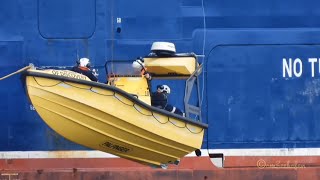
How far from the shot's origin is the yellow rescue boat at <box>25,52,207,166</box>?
553 cm

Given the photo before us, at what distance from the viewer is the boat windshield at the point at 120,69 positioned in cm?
614

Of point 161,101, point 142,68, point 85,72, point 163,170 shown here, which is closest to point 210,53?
point 161,101

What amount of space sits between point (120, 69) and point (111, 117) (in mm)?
872

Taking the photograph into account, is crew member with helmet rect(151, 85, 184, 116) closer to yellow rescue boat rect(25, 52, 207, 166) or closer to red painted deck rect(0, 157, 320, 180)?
yellow rescue boat rect(25, 52, 207, 166)

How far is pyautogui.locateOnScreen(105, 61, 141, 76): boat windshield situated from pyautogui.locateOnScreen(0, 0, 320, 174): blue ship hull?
228mm

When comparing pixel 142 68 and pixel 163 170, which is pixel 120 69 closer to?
pixel 142 68

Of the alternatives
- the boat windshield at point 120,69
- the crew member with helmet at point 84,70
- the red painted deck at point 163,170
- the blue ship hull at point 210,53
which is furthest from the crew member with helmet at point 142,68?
the red painted deck at point 163,170

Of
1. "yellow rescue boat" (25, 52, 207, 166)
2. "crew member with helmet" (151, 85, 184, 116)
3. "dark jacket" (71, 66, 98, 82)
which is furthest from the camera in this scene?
"crew member with helmet" (151, 85, 184, 116)

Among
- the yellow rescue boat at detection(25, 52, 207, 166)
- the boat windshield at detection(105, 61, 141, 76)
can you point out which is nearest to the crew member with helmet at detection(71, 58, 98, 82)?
the yellow rescue boat at detection(25, 52, 207, 166)

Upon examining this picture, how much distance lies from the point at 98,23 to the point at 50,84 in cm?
166

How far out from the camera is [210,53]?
699 cm

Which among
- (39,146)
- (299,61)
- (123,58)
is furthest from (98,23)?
(299,61)

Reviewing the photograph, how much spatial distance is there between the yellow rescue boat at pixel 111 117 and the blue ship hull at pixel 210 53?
1053 mm

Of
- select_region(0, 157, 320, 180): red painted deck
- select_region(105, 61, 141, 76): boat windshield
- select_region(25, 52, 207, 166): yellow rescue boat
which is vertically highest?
select_region(105, 61, 141, 76): boat windshield
